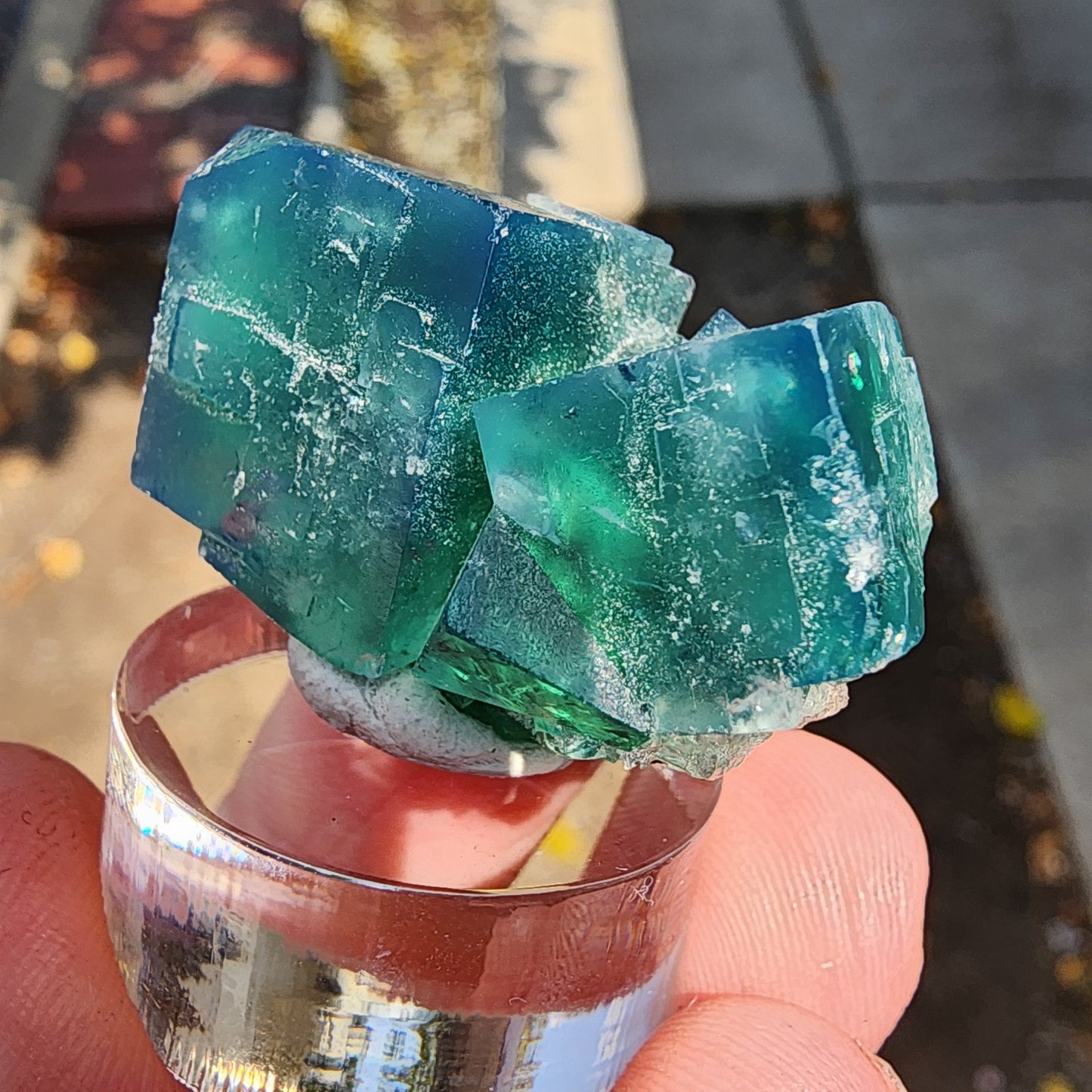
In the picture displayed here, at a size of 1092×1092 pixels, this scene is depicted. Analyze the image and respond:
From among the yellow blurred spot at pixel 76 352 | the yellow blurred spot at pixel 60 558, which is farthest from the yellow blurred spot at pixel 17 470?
the yellow blurred spot at pixel 76 352

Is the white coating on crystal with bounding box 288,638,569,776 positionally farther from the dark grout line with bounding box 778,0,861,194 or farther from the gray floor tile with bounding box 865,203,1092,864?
the dark grout line with bounding box 778,0,861,194

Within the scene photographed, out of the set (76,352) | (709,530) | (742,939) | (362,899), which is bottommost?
(76,352)

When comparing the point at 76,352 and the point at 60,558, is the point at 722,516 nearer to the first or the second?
the point at 60,558

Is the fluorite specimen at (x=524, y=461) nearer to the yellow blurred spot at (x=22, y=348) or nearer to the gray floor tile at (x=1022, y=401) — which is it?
the gray floor tile at (x=1022, y=401)

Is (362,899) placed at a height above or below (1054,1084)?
above

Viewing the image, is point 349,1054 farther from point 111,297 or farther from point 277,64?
point 277,64

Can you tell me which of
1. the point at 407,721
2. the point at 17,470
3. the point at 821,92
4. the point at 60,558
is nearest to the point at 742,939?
the point at 407,721

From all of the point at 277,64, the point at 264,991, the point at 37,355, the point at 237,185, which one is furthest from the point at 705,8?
the point at 264,991

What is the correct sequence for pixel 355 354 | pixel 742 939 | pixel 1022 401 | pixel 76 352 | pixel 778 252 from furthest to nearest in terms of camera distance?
pixel 778 252 → pixel 1022 401 → pixel 76 352 → pixel 742 939 → pixel 355 354
